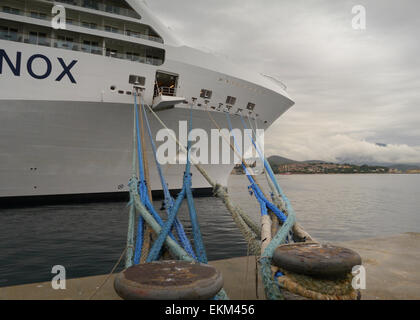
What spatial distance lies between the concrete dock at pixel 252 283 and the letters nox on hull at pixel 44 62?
37.2 feet

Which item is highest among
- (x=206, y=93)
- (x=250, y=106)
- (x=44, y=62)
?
(x=44, y=62)

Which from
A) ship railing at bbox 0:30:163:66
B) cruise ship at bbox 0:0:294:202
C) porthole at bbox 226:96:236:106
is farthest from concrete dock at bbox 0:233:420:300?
porthole at bbox 226:96:236:106

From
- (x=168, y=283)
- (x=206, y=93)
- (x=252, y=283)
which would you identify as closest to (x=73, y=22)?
(x=206, y=93)

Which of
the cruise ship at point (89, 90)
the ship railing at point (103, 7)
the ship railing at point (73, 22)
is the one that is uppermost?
the ship railing at point (103, 7)

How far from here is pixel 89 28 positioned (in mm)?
15547

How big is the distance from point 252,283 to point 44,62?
13.7m

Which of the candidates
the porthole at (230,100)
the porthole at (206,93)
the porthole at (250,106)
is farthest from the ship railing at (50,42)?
the porthole at (250,106)

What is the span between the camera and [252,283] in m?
5.28

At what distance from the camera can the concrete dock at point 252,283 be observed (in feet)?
15.5

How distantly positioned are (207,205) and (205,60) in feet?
31.6

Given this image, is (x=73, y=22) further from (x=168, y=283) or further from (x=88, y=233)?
(x=168, y=283)

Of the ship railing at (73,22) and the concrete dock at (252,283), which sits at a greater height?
the ship railing at (73,22)

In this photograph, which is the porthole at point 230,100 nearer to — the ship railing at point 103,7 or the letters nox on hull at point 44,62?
the ship railing at point 103,7
